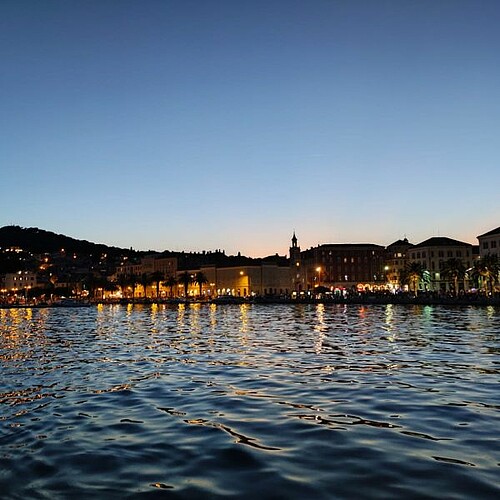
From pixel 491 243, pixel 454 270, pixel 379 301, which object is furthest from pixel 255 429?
pixel 491 243

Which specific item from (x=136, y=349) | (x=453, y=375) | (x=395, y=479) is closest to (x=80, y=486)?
(x=395, y=479)

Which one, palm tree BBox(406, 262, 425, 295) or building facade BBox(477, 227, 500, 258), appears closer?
building facade BBox(477, 227, 500, 258)

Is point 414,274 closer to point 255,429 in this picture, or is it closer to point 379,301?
point 379,301

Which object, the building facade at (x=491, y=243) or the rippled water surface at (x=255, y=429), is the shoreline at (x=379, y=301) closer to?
the building facade at (x=491, y=243)

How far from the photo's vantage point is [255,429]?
1323 cm

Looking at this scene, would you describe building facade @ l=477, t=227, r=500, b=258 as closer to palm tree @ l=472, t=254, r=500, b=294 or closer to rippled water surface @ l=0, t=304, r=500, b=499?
palm tree @ l=472, t=254, r=500, b=294

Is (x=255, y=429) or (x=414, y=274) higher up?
(x=414, y=274)

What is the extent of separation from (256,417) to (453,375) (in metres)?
9.64

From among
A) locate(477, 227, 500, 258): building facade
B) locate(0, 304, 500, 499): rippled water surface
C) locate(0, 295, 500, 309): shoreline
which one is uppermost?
locate(477, 227, 500, 258): building facade

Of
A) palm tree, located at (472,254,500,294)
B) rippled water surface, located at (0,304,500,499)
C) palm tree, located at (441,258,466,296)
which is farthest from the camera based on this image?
palm tree, located at (441,258,466,296)

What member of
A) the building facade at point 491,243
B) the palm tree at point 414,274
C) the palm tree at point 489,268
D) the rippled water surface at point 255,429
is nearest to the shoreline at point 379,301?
the palm tree at point 489,268

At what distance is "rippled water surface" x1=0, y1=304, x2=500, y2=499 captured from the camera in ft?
31.1

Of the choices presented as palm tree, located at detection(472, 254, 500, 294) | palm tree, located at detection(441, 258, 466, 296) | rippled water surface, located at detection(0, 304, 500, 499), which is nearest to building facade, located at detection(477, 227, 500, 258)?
palm tree, located at detection(441, 258, 466, 296)

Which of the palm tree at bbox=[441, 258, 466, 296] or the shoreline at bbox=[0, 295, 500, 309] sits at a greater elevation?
the palm tree at bbox=[441, 258, 466, 296]
